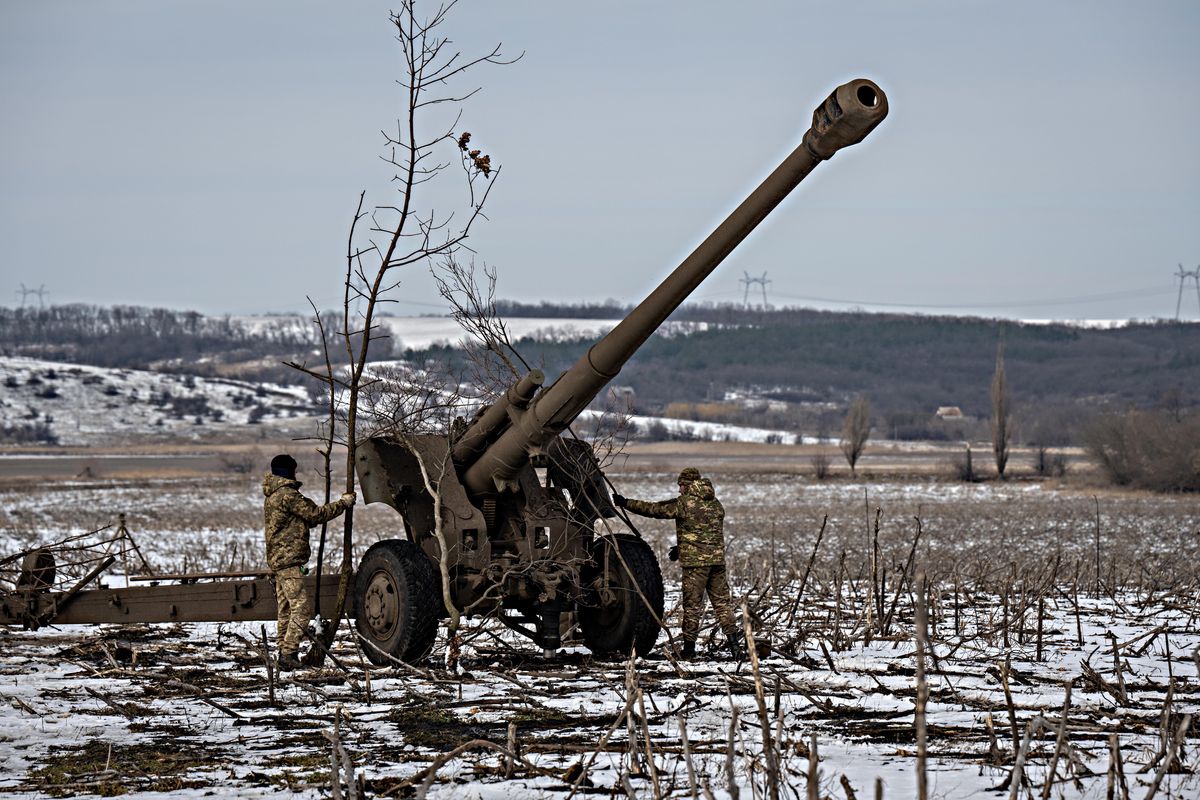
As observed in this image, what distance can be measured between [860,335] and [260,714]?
16751 centimetres

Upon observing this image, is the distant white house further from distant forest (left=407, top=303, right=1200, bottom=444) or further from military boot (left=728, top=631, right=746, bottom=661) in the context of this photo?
distant forest (left=407, top=303, right=1200, bottom=444)

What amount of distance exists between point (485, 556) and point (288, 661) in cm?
147

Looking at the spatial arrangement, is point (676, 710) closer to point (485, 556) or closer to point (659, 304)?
point (659, 304)

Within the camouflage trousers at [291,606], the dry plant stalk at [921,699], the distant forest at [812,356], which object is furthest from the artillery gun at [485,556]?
the distant forest at [812,356]

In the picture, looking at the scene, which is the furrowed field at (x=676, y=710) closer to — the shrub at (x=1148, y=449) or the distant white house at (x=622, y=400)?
the distant white house at (x=622, y=400)

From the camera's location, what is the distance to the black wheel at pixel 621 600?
916 centimetres

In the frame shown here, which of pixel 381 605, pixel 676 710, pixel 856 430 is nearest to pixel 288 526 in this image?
pixel 381 605

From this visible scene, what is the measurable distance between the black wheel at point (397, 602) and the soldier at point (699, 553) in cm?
162

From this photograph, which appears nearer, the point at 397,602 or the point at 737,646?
the point at 397,602

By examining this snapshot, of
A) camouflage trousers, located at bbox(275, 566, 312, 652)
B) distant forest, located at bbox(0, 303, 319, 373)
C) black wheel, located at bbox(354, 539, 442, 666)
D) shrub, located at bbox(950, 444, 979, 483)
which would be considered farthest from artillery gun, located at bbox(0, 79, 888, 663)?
distant forest, located at bbox(0, 303, 319, 373)

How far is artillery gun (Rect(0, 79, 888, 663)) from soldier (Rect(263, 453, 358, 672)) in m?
0.17

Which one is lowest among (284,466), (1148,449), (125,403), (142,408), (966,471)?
(142,408)

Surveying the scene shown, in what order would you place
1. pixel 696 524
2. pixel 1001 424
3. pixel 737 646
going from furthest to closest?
pixel 1001 424, pixel 696 524, pixel 737 646

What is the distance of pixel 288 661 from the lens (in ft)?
29.4
